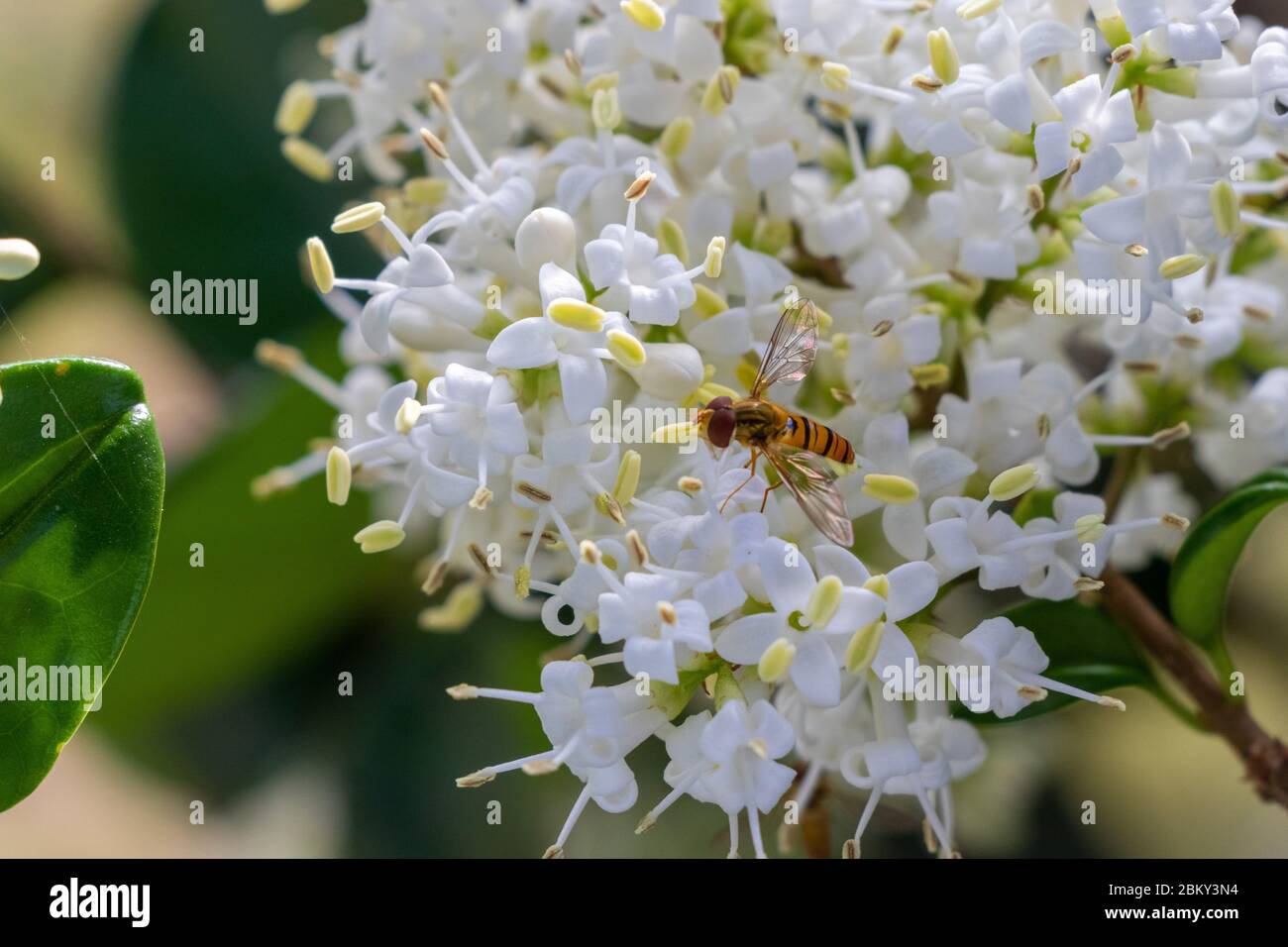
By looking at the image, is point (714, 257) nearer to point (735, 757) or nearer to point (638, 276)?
point (638, 276)

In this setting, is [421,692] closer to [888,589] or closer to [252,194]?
[252,194]

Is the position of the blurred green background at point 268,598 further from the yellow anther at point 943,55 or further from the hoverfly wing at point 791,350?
the yellow anther at point 943,55

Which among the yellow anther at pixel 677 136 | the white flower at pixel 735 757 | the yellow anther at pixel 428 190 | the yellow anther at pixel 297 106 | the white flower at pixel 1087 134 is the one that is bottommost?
the white flower at pixel 735 757

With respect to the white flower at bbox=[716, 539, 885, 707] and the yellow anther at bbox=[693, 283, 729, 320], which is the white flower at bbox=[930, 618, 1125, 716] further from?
the yellow anther at bbox=[693, 283, 729, 320]

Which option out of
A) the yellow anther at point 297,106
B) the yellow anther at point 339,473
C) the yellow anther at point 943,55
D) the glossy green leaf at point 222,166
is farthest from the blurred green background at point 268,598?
the yellow anther at point 943,55

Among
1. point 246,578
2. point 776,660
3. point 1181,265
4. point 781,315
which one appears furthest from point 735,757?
point 246,578
